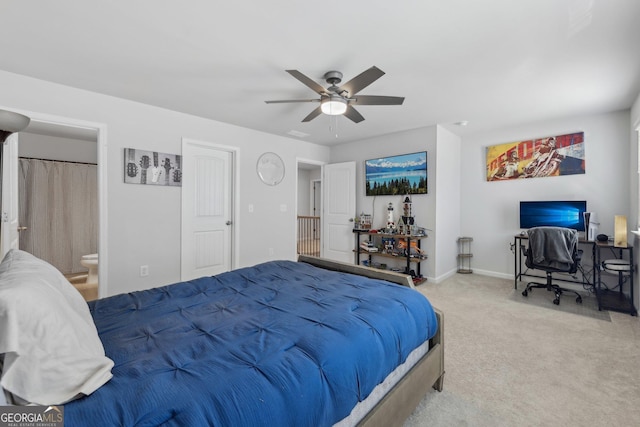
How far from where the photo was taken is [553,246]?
11.1 ft

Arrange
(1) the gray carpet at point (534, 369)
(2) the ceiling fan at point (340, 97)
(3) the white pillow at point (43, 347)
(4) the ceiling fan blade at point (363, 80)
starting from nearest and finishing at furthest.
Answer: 1. (3) the white pillow at point (43, 347)
2. (1) the gray carpet at point (534, 369)
3. (4) the ceiling fan blade at point (363, 80)
4. (2) the ceiling fan at point (340, 97)

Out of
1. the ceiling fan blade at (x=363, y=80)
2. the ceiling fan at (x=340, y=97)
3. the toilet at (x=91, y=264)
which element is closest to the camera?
the ceiling fan blade at (x=363, y=80)

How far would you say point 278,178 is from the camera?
16.0ft

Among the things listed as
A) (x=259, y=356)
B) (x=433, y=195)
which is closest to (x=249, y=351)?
(x=259, y=356)

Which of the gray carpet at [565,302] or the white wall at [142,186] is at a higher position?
the white wall at [142,186]

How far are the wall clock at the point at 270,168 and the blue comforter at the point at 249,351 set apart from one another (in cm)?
292

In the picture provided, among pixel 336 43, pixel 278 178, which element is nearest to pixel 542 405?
pixel 336 43

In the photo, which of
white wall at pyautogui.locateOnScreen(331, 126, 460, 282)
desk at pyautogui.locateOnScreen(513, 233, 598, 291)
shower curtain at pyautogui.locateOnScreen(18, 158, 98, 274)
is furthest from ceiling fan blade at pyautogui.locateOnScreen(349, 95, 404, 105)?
shower curtain at pyautogui.locateOnScreen(18, 158, 98, 274)

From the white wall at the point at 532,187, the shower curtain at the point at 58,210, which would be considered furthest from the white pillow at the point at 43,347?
the white wall at the point at 532,187

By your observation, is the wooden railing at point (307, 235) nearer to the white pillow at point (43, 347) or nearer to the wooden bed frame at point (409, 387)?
the wooden bed frame at point (409, 387)

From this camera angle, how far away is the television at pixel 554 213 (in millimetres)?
Answer: 3758

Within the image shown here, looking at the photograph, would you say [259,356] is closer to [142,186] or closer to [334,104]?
[334,104]

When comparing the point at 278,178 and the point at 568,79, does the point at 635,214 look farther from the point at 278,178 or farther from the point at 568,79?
the point at 278,178

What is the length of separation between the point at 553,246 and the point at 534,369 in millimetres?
1869
